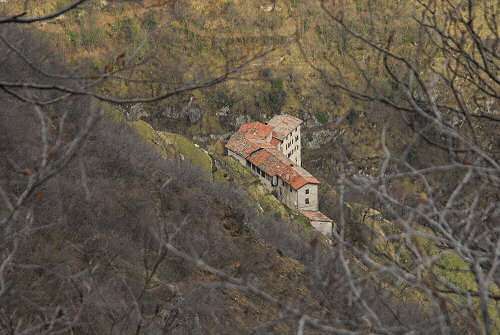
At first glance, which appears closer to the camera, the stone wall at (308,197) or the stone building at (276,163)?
the stone wall at (308,197)

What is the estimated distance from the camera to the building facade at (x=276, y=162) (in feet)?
102

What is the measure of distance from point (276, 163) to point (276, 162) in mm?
95

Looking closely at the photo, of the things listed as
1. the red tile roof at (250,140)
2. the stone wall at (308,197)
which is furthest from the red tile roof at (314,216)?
the red tile roof at (250,140)

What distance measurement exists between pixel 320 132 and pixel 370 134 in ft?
17.2

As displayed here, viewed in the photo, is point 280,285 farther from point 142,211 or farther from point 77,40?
point 77,40

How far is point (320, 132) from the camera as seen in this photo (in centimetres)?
4797

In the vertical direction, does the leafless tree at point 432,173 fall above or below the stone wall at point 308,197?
below

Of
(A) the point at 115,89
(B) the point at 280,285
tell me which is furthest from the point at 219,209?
(A) the point at 115,89

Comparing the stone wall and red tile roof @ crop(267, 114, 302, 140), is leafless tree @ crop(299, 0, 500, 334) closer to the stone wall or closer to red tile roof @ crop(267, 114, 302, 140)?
the stone wall

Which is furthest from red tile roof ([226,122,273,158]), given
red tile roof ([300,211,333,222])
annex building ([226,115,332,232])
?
red tile roof ([300,211,333,222])

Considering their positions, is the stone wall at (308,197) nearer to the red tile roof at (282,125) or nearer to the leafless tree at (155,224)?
the red tile roof at (282,125)

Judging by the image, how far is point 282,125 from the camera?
39.0m

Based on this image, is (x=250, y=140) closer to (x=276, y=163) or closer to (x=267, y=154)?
(x=267, y=154)

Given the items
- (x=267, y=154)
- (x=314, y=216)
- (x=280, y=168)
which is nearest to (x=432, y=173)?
(x=314, y=216)
